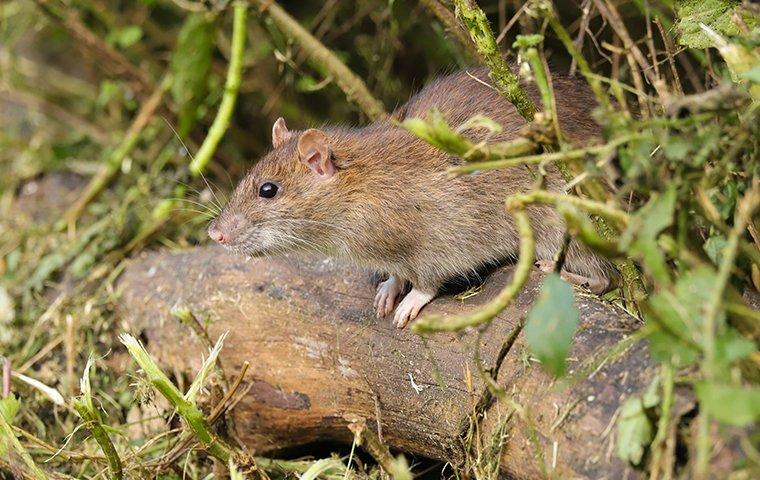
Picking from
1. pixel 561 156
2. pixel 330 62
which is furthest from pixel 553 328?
pixel 330 62

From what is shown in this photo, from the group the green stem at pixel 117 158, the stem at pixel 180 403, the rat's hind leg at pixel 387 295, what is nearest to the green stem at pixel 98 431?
the stem at pixel 180 403

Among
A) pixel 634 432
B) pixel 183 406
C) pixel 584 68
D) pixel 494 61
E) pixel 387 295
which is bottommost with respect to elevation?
pixel 183 406

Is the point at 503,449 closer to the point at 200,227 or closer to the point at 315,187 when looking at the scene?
the point at 315,187

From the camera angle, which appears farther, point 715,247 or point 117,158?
point 117,158

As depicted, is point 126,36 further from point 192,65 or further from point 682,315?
point 682,315

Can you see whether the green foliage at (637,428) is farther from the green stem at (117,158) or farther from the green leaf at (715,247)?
the green stem at (117,158)

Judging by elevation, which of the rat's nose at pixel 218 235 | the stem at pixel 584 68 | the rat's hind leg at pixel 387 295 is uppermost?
the stem at pixel 584 68

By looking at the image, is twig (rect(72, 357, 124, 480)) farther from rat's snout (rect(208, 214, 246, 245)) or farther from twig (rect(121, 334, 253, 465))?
rat's snout (rect(208, 214, 246, 245))
